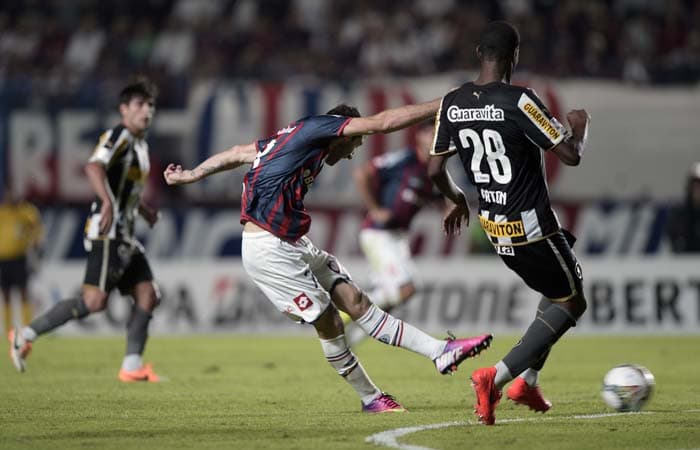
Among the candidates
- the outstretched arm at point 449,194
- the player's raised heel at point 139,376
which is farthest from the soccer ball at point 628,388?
the player's raised heel at point 139,376

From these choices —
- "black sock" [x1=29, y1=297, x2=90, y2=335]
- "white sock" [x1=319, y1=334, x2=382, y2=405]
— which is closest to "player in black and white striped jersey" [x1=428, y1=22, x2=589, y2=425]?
"white sock" [x1=319, y1=334, x2=382, y2=405]

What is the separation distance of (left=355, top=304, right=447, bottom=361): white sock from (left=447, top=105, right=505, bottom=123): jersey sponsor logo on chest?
136 centimetres

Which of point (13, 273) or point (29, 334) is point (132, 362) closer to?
point (29, 334)

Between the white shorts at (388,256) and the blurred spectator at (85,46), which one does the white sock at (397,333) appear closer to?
the white shorts at (388,256)

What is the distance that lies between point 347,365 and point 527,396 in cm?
118

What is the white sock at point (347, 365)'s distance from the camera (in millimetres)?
7812

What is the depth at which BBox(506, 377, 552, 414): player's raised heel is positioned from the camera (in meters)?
7.66

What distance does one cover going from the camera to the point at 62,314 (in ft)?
34.2

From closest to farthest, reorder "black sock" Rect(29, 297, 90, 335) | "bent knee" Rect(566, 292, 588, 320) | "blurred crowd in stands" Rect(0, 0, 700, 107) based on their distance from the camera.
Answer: "bent knee" Rect(566, 292, 588, 320)
"black sock" Rect(29, 297, 90, 335)
"blurred crowd in stands" Rect(0, 0, 700, 107)

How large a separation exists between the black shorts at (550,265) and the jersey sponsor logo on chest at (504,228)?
83 millimetres

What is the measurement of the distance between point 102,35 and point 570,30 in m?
8.23

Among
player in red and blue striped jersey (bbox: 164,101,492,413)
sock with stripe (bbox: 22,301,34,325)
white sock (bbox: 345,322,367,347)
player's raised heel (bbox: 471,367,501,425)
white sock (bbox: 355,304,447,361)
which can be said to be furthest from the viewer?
sock with stripe (bbox: 22,301,34,325)

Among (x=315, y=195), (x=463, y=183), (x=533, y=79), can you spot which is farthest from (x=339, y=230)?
(x=533, y=79)

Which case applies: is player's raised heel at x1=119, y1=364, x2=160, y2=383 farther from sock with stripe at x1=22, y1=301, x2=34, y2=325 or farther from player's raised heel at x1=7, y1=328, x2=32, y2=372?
sock with stripe at x1=22, y1=301, x2=34, y2=325
